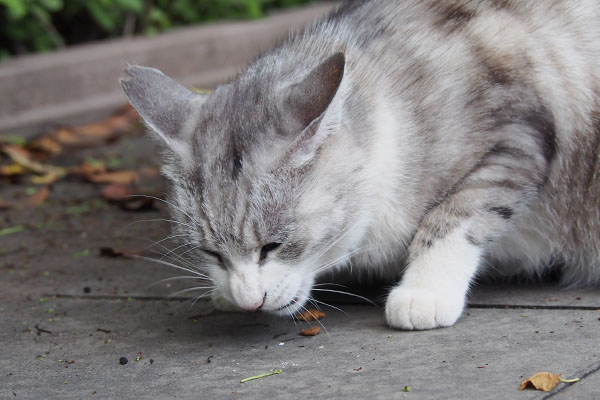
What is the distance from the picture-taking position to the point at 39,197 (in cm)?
477

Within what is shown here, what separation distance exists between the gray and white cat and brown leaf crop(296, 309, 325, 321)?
0.10ft

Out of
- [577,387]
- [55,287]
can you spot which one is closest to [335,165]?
[577,387]

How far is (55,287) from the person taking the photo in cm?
354

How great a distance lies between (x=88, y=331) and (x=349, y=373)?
1.04 m

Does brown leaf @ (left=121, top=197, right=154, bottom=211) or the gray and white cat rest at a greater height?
brown leaf @ (left=121, top=197, right=154, bottom=211)

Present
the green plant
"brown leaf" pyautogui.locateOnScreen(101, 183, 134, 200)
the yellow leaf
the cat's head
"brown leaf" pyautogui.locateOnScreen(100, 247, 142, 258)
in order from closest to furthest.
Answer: the cat's head < "brown leaf" pyautogui.locateOnScreen(100, 247, 142, 258) < "brown leaf" pyautogui.locateOnScreen(101, 183, 134, 200) < the yellow leaf < the green plant

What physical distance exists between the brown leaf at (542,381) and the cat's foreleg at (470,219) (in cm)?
60

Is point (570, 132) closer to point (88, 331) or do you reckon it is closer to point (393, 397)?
point (393, 397)

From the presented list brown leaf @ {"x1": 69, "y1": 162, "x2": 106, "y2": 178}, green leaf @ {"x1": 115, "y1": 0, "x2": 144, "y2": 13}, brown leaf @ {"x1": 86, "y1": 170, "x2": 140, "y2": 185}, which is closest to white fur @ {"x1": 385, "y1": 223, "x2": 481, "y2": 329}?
brown leaf @ {"x1": 86, "y1": 170, "x2": 140, "y2": 185}

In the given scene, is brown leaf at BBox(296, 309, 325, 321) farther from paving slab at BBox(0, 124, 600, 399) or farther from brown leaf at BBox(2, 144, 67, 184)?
brown leaf at BBox(2, 144, 67, 184)

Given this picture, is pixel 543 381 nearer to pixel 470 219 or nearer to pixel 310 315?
pixel 470 219

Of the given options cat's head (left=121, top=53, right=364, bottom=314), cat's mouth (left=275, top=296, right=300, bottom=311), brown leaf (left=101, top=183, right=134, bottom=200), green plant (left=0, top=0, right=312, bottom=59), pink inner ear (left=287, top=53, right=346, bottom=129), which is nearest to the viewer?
pink inner ear (left=287, top=53, right=346, bottom=129)

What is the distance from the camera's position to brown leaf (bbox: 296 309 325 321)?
2.97 meters

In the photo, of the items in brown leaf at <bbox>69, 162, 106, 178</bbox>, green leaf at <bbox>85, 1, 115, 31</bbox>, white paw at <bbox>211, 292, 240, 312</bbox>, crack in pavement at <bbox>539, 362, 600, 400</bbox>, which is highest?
green leaf at <bbox>85, 1, 115, 31</bbox>
